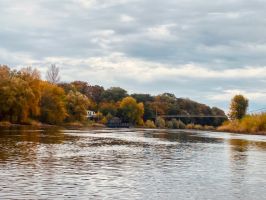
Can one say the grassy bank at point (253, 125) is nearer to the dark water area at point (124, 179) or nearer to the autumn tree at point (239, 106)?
the autumn tree at point (239, 106)

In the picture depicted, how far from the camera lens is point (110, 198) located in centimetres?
2256

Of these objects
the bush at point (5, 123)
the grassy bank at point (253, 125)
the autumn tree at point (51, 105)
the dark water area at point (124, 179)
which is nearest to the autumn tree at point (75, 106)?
the autumn tree at point (51, 105)

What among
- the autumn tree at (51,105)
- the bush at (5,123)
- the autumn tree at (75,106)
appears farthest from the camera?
the autumn tree at (75,106)

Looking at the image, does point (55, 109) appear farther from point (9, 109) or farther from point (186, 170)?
point (186, 170)

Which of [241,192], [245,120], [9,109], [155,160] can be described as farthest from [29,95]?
[241,192]

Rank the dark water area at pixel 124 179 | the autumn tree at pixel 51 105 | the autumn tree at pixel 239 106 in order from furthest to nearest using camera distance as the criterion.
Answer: the autumn tree at pixel 239 106
the autumn tree at pixel 51 105
the dark water area at pixel 124 179

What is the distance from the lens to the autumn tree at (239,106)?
188m

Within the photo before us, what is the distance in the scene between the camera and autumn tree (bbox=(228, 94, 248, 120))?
188 m

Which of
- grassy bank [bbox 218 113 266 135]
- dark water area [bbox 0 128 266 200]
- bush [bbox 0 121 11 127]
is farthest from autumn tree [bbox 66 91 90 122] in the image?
dark water area [bbox 0 128 266 200]

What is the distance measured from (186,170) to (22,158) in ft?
46.1

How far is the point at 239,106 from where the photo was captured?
18800cm

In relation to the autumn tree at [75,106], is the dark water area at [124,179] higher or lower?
lower

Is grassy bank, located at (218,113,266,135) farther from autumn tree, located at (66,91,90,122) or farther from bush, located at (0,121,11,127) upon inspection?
bush, located at (0,121,11,127)

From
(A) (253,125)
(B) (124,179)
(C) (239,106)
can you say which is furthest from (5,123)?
(B) (124,179)
